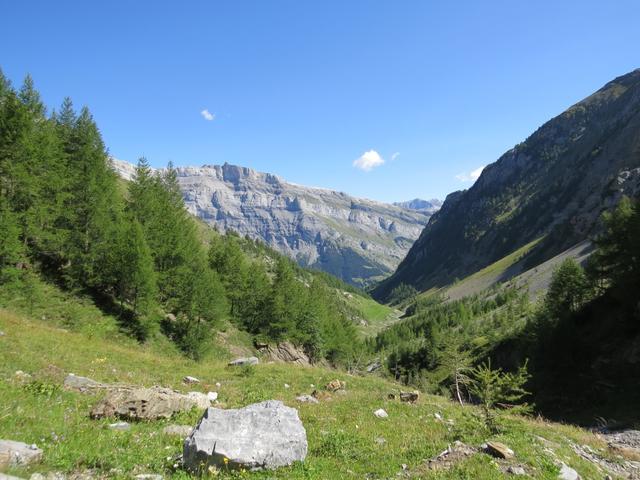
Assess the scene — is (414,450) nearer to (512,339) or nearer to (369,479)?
(369,479)

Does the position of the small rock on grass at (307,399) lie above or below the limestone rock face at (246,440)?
below

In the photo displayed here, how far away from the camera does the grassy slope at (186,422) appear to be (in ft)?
27.0

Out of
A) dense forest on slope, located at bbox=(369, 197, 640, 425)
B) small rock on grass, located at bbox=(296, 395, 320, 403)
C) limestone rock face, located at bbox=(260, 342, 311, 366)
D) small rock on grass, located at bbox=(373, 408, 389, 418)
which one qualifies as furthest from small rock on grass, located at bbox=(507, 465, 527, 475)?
limestone rock face, located at bbox=(260, 342, 311, 366)

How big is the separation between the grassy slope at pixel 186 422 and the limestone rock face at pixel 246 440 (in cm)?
34

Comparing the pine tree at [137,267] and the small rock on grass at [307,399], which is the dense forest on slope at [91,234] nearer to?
the pine tree at [137,267]

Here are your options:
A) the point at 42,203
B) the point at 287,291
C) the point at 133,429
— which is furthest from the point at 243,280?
the point at 133,429

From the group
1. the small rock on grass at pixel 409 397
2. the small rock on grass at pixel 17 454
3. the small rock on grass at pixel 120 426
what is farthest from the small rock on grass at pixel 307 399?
the small rock on grass at pixel 17 454

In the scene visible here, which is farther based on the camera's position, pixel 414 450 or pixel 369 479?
pixel 414 450

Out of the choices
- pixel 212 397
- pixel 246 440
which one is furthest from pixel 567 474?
pixel 212 397

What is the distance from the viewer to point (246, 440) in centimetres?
857

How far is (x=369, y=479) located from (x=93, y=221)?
32.7 meters

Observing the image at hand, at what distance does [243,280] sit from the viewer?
181 feet

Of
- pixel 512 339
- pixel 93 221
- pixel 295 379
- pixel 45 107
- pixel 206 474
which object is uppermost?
pixel 45 107

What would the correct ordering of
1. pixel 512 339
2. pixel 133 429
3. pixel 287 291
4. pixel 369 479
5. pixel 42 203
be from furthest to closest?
pixel 512 339 < pixel 287 291 < pixel 42 203 < pixel 133 429 < pixel 369 479
